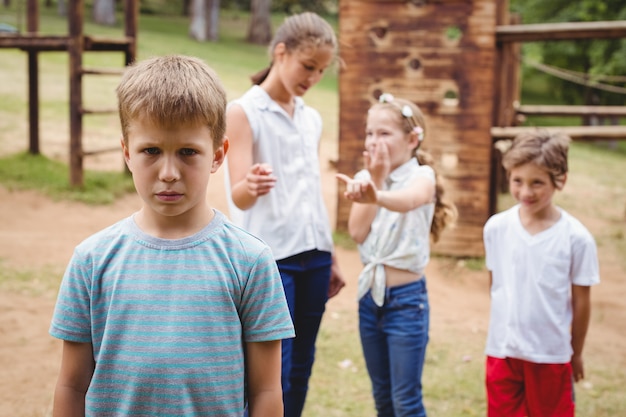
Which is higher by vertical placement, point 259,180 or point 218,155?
point 218,155

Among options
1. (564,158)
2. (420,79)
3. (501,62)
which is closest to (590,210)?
(501,62)

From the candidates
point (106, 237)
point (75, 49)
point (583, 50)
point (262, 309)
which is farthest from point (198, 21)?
point (262, 309)

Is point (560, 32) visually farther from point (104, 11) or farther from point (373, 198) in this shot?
point (104, 11)

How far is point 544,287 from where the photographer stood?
3057 mm

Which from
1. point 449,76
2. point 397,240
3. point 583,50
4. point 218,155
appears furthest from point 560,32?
point 583,50

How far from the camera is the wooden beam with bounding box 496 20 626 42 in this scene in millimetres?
7285

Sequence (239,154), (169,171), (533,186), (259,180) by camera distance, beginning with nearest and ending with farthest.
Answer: (169,171) < (259,180) < (239,154) < (533,186)

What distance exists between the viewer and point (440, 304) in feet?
20.9

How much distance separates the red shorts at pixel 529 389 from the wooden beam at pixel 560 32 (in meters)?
4.90

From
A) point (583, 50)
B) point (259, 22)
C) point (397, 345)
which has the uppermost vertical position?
point (259, 22)

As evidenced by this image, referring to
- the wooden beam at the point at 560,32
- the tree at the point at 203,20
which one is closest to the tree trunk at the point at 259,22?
the tree at the point at 203,20

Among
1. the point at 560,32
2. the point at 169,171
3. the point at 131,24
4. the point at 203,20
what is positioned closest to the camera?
the point at 169,171

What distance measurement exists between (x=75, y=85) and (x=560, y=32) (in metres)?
5.64

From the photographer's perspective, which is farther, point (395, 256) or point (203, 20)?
point (203, 20)
